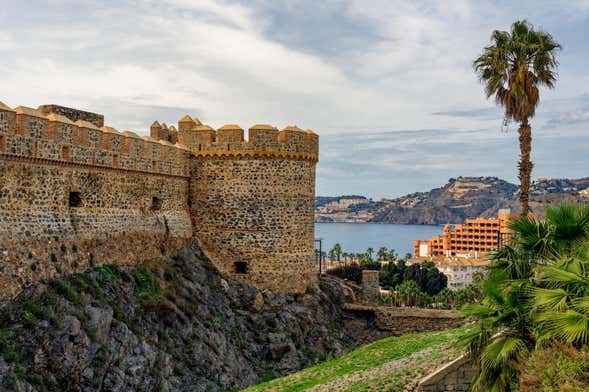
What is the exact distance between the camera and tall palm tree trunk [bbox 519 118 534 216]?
53.4 ft

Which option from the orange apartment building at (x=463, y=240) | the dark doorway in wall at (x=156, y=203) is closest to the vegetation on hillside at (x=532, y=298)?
the dark doorway in wall at (x=156, y=203)

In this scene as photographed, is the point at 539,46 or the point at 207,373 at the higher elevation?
the point at 539,46

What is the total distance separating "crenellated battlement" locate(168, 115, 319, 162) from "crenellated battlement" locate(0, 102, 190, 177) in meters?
0.89

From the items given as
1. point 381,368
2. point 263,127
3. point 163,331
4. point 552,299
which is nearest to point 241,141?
point 263,127

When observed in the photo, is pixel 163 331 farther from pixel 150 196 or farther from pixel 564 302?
pixel 564 302

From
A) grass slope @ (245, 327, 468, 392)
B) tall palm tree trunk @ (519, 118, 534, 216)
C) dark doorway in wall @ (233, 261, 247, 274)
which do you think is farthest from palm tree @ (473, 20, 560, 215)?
dark doorway in wall @ (233, 261, 247, 274)

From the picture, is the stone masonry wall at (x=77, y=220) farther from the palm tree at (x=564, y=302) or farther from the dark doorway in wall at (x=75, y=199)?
the palm tree at (x=564, y=302)

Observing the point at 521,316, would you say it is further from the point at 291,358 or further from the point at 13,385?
the point at 291,358

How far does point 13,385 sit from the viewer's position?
1174 centimetres

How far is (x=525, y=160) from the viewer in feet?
54.2

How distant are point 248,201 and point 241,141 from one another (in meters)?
2.14

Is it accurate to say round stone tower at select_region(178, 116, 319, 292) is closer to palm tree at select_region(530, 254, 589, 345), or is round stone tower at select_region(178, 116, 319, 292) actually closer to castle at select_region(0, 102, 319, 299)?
castle at select_region(0, 102, 319, 299)

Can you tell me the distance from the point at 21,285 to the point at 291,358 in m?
9.54

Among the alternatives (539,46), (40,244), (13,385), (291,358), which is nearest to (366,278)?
(291,358)
